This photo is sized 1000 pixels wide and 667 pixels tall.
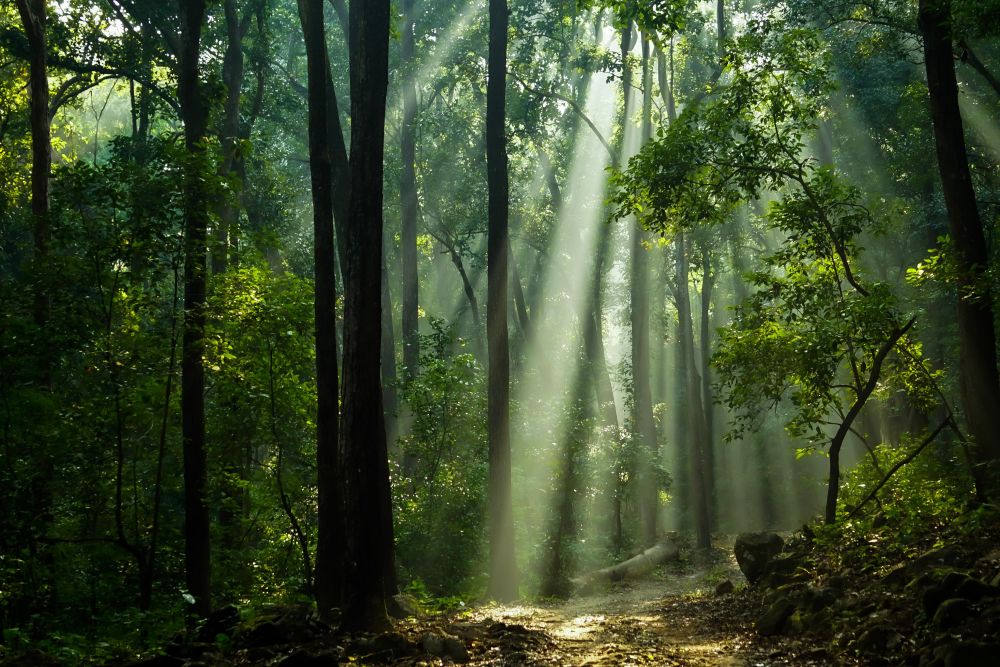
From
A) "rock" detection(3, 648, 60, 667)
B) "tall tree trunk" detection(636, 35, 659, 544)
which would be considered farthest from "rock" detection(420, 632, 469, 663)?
"tall tree trunk" detection(636, 35, 659, 544)

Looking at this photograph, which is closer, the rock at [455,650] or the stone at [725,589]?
the rock at [455,650]

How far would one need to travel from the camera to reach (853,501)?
36.3 ft

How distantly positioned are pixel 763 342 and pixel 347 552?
614cm

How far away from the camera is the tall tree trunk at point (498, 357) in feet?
46.6

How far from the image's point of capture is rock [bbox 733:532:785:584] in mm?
11883

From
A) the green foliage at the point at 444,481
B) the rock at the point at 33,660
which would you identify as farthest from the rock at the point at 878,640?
the green foliage at the point at 444,481

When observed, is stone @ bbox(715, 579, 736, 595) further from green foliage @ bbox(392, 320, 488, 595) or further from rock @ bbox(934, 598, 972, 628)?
rock @ bbox(934, 598, 972, 628)

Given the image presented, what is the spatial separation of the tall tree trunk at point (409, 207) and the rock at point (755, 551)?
1383cm

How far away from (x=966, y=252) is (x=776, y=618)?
4869 mm

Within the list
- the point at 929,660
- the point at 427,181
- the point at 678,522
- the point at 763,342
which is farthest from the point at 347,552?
the point at 678,522

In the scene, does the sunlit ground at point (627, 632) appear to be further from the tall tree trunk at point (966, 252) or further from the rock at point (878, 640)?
the tall tree trunk at point (966, 252)

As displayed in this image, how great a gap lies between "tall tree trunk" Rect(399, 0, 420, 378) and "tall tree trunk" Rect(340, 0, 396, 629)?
1624 cm

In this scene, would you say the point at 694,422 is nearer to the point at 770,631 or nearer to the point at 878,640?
the point at 770,631

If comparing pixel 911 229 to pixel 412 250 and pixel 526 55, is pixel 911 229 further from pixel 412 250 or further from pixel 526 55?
pixel 412 250
